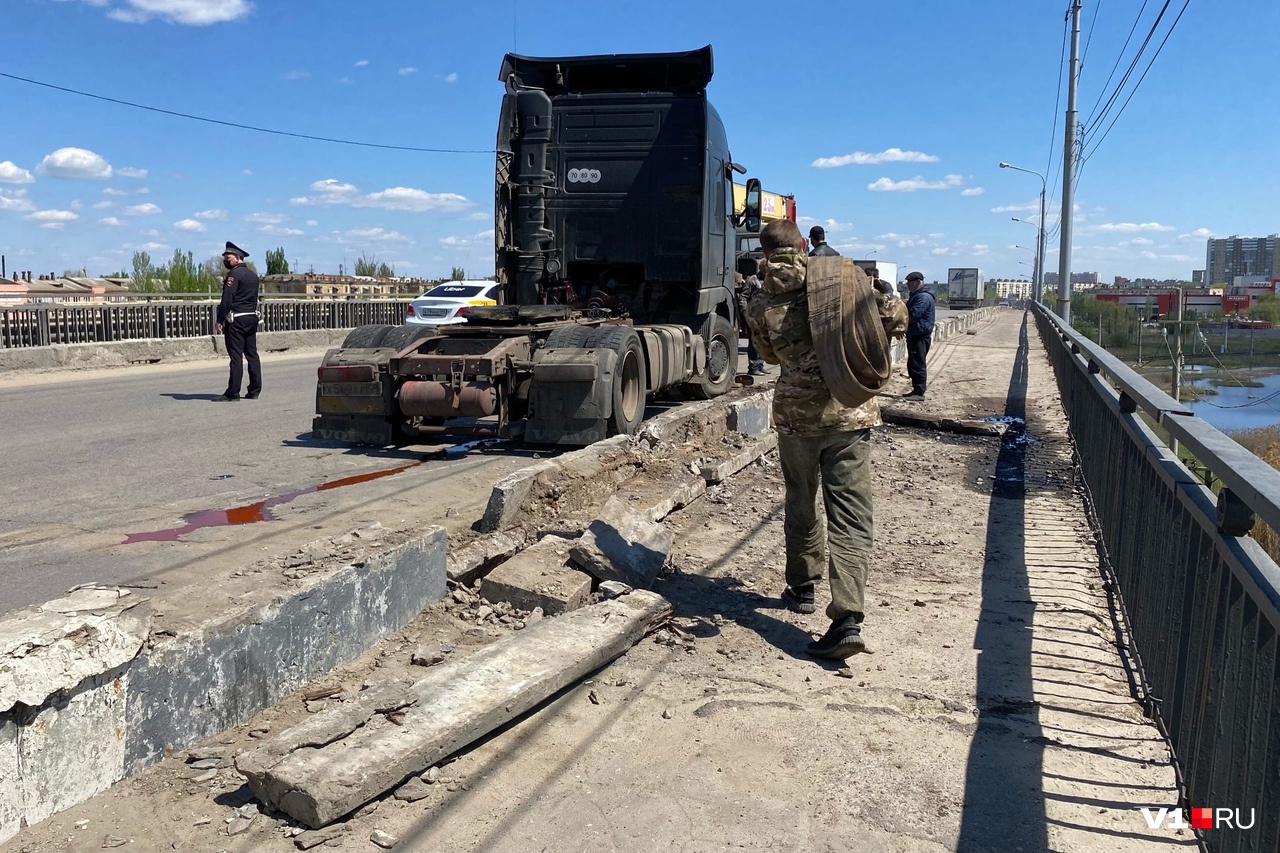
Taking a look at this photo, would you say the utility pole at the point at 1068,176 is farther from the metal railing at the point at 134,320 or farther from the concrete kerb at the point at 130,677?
the concrete kerb at the point at 130,677

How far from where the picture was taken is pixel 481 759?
3320 mm

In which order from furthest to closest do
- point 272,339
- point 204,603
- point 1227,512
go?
point 272,339 < point 204,603 < point 1227,512

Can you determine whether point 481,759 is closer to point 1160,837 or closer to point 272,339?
point 1160,837

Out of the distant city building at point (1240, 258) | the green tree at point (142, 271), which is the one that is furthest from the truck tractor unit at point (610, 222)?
the distant city building at point (1240, 258)

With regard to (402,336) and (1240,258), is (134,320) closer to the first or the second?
(402,336)

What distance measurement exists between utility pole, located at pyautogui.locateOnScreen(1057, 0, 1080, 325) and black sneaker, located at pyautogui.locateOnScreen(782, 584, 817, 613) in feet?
66.1

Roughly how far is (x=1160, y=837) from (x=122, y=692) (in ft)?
10.2

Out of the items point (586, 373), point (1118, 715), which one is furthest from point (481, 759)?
point (586, 373)

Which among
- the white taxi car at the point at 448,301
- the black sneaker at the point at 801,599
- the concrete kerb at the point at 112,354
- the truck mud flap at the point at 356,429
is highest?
the white taxi car at the point at 448,301

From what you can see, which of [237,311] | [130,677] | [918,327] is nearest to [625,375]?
[237,311]

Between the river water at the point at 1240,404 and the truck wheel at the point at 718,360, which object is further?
the river water at the point at 1240,404

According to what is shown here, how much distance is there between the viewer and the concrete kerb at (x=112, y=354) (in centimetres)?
1566

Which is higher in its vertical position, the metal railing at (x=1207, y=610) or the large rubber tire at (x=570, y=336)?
the large rubber tire at (x=570, y=336)

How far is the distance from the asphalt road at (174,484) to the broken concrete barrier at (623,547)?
1.40 m
